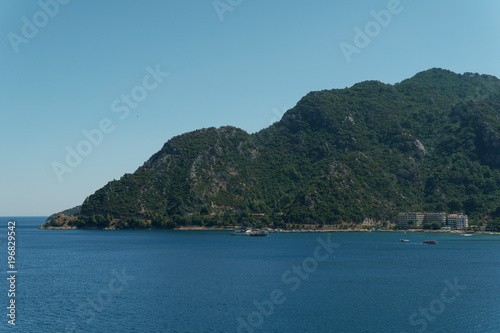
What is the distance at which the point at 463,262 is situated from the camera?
12550 cm

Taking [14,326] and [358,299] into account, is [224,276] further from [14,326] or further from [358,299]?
[14,326]

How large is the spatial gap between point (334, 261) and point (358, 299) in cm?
5038

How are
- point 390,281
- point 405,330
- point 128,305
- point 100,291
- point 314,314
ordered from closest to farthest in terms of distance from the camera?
point 405,330, point 314,314, point 128,305, point 100,291, point 390,281

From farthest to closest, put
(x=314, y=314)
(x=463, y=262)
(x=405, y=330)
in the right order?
1. (x=463, y=262)
2. (x=314, y=314)
3. (x=405, y=330)

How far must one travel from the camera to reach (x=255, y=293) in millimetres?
82500

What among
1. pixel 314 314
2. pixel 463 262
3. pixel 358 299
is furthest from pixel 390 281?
pixel 463 262

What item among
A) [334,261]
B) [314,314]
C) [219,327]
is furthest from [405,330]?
[334,261]

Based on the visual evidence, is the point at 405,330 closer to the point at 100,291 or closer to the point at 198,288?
the point at 198,288

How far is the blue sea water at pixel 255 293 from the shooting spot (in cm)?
6306

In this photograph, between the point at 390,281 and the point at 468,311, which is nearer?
the point at 468,311

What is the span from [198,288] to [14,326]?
3337 centimetres

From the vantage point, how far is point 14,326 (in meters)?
61.1

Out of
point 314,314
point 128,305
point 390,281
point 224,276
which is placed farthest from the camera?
point 224,276

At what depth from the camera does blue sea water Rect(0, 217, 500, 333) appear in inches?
2483
